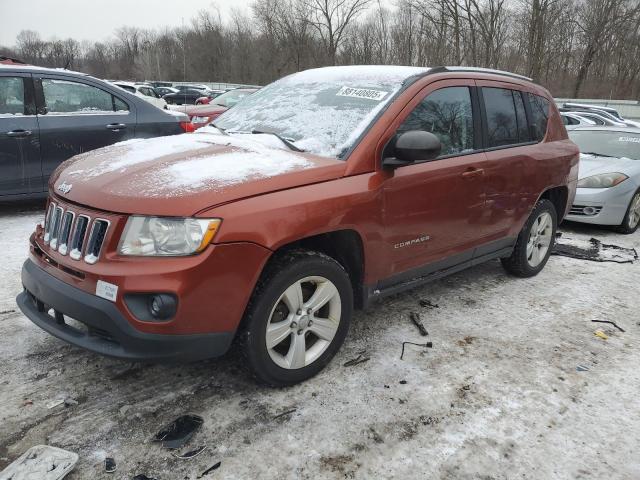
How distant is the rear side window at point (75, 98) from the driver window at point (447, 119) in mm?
4516

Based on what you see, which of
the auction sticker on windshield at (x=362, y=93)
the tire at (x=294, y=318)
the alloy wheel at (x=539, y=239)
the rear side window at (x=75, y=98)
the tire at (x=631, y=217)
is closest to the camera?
the tire at (x=294, y=318)

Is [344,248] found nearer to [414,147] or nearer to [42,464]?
[414,147]

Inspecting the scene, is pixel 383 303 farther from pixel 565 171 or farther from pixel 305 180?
pixel 565 171

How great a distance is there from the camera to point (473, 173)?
3.59 m

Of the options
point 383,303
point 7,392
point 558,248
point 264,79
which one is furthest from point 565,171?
point 264,79

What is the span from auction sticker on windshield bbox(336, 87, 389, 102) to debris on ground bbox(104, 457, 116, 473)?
2430mm

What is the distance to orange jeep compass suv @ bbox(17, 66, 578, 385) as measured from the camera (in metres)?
2.31

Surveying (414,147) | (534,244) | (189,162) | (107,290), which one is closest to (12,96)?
(189,162)

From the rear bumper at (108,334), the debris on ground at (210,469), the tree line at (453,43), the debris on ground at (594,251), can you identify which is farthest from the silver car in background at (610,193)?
the tree line at (453,43)

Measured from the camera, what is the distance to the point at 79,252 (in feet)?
8.04

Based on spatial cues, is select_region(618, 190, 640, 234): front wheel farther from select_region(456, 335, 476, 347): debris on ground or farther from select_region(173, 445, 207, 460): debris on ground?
select_region(173, 445, 207, 460): debris on ground

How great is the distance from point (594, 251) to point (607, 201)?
101cm

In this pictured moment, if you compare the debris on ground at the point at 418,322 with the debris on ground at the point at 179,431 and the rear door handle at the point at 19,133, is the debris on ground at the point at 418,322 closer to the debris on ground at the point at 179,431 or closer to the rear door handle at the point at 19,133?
the debris on ground at the point at 179,431

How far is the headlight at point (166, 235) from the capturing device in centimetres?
229
